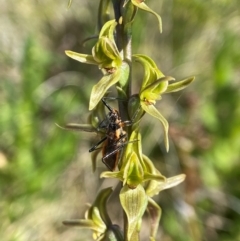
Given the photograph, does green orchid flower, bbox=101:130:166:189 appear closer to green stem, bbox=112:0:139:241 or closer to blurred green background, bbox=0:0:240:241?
green stem, bbox=112:0:139:241

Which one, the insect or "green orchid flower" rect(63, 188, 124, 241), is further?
"green orchid flower" rect(63, 188, 124, 241)

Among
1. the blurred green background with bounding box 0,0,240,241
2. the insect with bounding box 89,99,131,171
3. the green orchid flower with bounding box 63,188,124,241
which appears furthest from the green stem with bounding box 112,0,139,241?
the blurred green background with bounding box 0,0,240,241

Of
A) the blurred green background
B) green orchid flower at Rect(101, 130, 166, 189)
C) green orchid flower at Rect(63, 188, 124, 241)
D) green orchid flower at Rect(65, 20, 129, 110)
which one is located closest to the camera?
green orchid flower at Rect(65, 20, 129, 110)

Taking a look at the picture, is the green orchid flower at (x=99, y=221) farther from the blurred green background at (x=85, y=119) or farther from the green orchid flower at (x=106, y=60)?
the blurred green background at (x=85, y=119)

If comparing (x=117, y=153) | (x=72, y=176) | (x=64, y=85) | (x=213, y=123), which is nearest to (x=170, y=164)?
(x=213, y=123)


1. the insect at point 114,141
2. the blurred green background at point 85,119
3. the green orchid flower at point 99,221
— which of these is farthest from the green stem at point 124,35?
the blurred green background at point 85,119

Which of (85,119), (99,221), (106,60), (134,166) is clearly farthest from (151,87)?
(85,119)
